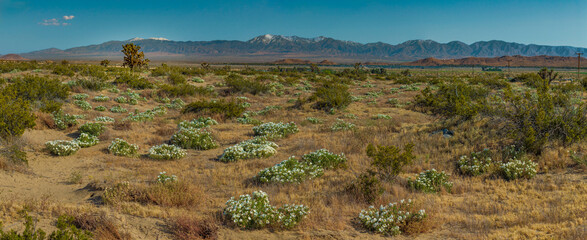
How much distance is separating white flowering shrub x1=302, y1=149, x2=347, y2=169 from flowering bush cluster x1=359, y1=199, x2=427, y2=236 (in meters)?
3.16

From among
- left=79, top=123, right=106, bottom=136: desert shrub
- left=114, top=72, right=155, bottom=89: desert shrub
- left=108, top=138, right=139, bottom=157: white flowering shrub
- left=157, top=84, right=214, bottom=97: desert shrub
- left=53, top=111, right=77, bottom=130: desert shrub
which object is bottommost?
left=108, top=138, right=139, bottom=157: white flowering shrub

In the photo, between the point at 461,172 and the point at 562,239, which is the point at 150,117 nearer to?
the point at 461,172

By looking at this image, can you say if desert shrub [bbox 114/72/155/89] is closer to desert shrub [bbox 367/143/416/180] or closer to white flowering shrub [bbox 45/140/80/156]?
white flowering shrub [bbox 45/140/80/156]

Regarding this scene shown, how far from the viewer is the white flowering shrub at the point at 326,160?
8883 mm

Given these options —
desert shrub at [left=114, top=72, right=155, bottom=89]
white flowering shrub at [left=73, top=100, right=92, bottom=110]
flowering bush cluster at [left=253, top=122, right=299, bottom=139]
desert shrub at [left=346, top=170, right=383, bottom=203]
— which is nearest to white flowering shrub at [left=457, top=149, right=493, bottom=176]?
desert shrub at [left=346, top=170, right=383, bottom=203]

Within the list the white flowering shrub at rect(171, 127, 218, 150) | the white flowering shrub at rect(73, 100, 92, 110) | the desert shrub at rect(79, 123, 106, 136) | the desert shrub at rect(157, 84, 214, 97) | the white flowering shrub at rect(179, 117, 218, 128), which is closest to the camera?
the white flowering shrub at rect(171, 127, 218, 150)

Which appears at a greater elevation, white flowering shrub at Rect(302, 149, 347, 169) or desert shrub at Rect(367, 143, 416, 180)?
desert shrub at Rect(367, 143, 416, 180)

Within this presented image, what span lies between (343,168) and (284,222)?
3.81 meters

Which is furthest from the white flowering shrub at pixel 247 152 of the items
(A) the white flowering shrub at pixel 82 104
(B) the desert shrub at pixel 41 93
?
(A) the white flowering shrub at pixel 82 104

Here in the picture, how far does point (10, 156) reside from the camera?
26.8ft

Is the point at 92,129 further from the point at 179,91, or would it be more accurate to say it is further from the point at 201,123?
the point at 179,91

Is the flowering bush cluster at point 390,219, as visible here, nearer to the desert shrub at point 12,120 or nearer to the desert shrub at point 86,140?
the desert shrub at point 86,140

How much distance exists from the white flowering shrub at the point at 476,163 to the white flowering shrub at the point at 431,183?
101 centimetres

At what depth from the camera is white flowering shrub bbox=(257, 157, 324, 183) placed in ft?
25.1
